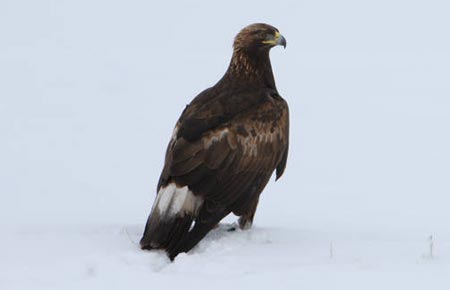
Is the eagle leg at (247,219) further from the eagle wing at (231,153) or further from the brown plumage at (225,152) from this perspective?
the eagle wing at (231,153)

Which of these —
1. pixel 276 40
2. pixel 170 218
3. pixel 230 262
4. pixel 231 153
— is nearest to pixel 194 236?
pixel 170 218

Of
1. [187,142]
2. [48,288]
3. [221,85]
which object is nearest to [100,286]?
[48,288]

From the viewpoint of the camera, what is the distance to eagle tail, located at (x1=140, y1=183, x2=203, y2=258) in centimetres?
920

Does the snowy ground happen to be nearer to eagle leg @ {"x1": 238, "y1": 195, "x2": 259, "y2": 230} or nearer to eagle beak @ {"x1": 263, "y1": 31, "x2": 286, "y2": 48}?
eagle leg @ {"x1": 238, "y1": 195, "x2": 259, "y2": 230}

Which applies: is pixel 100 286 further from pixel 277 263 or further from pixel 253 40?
pixel 253 40

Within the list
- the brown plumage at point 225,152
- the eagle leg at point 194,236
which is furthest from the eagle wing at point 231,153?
the eagle leg at point 194,236

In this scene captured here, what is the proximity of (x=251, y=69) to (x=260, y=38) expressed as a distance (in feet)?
1.17

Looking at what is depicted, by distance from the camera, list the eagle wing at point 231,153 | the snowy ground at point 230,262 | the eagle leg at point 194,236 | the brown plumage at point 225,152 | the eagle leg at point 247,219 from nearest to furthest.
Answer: the snowy ground at point 230,262
the eagle leg at point 194,236
the brown plumage at point 225,152
the eagle wing at point 231,153
the eagle leg at point 247,219

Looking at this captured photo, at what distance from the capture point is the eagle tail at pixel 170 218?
30.2 ft

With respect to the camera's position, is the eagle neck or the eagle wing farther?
the eagle neck

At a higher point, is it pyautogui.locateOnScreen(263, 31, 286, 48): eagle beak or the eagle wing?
pyautogui.locateOnScreen(263, 31, 286, 48): eagle beak

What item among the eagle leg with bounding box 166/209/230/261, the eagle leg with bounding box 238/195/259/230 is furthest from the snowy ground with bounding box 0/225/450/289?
the eagle leg with bounding box 238/195/259/230

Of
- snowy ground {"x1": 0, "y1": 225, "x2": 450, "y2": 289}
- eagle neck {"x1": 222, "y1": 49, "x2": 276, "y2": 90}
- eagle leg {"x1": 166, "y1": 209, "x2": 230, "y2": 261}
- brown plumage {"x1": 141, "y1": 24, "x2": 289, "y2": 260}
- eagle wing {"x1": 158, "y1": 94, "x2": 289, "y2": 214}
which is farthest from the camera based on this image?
eagle neck {"x1": 222, "y1": 49, "x2": 276, "y2": 90}

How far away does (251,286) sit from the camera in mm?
7684
